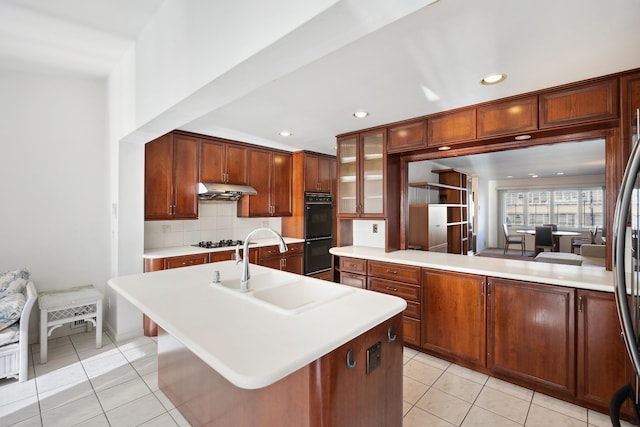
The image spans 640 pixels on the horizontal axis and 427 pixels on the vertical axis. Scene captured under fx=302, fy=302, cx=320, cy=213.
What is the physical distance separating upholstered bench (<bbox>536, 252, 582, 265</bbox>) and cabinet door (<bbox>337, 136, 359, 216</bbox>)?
1.83m

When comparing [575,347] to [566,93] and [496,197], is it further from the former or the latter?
[566,93]

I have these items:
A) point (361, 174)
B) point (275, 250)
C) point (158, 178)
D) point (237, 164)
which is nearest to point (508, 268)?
point (361, 174)

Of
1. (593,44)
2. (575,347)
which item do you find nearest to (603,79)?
(593,44)

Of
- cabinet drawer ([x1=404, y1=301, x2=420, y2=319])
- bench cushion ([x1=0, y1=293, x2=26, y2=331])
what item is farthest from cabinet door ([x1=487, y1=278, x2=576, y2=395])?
bench cushion ([x1=0, y1=293, x2=26, y2=331])

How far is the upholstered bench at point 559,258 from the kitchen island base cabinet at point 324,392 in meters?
1.95

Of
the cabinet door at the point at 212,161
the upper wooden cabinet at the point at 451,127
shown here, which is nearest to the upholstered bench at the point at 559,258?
the upper wooden cabinet at the point at 451,127

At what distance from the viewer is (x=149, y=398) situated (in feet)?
7.06

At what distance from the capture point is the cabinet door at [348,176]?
356cm

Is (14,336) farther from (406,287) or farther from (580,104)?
(580,104)

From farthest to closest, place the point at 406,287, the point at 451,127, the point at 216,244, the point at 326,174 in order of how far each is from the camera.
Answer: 1. the point at 326,174
2. the point at 216,244
3. the point at 406,287
4. the point at 451,127

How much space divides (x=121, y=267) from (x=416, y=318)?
294cm

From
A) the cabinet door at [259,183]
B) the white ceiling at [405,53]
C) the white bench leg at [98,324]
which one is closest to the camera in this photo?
the white ceiling at [405,53]

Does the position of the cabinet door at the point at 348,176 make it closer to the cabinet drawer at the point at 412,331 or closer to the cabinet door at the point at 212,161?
the cabinet drawer at the point at 412,331

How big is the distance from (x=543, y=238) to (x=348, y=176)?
2034mm
